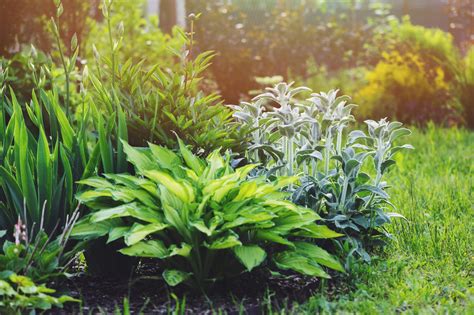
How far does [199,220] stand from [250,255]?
247 mm

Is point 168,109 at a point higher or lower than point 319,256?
higher

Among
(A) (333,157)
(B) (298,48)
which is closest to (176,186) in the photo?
(A) (333,157)

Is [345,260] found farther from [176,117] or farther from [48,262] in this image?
[48,262]

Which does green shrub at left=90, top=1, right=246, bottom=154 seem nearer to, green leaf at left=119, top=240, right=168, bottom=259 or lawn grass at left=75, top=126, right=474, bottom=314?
green leaf at left=119, top=240, right=168, bottom=259

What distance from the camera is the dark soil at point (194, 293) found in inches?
114

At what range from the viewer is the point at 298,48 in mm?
10273

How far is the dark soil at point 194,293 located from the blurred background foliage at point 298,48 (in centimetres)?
348

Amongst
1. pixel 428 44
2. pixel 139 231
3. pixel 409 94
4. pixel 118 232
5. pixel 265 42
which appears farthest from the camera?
pixel 265 42

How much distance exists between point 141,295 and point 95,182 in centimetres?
52

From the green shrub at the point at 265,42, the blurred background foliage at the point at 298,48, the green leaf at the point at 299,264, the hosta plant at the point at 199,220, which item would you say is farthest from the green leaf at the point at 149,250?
the green shrub at the point at 265,42

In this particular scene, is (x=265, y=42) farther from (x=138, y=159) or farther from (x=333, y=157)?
(x=138, y=159)

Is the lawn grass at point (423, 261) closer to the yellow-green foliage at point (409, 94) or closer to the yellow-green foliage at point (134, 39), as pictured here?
the yellow-green foliage at point (409, 94)

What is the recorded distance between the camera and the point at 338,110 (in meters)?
3.54

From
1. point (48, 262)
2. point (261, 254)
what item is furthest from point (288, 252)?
point (48, 262)
